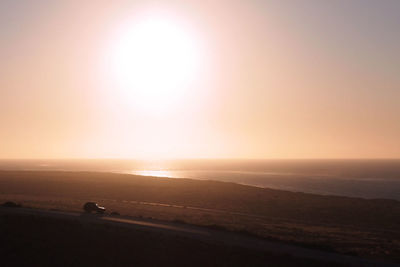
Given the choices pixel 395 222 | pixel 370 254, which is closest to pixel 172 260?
pixel 370 254

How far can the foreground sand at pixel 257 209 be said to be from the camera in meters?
25.7

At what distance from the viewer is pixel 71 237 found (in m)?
23.1

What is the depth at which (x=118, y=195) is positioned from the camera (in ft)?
188

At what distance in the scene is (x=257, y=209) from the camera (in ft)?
152

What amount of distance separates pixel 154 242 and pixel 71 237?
4764 mm

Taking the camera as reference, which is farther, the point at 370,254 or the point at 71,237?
the point at 71,237

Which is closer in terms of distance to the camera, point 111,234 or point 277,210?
point 111,234

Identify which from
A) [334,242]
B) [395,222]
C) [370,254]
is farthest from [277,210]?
[370,254]

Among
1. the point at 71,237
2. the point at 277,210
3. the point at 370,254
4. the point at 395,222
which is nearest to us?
the point at 370,254

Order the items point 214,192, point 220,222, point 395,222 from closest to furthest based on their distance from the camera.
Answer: point 220,222 → point 395,222 → point 214,192

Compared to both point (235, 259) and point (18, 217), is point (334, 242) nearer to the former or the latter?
point (235, 259)

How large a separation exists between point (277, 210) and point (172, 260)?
27798mm

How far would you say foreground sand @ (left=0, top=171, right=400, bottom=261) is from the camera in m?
25.7

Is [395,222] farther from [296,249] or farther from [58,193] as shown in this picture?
[58,193]
